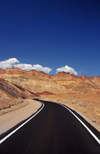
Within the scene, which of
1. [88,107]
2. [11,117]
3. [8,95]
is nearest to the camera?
[11,117]

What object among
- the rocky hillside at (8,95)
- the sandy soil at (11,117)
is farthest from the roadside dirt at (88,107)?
the rocky hillside at (8,95)

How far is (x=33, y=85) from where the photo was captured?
108188mm

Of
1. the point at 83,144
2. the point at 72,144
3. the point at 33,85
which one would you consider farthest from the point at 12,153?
the point at 33,85

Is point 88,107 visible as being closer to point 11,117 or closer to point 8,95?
point 11,117

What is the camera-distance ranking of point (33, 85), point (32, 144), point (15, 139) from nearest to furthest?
1. point (32, 144)
2. point (15, 139)
3. point (33, 85)

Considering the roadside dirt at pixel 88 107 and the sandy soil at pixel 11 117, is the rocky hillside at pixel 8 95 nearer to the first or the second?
the sandy soil at pixel 11 117

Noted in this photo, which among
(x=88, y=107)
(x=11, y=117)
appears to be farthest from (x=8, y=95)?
(x=11, y=117)

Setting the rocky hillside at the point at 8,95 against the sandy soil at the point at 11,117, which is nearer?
the sandy soil at the point at 11,117

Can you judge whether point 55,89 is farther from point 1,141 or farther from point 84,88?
point 1,141

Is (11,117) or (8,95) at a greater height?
(8,95)

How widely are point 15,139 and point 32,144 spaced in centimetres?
90

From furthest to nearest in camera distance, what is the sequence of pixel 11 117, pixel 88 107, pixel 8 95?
→ pixel 8 95 < pixel 88 107 < pixel 11 117

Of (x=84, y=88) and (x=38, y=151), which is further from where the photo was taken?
(x=84, y=88)

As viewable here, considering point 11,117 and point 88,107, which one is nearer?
point 11,117
